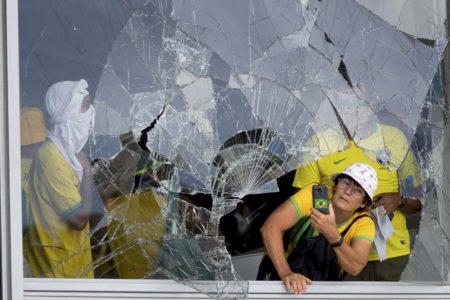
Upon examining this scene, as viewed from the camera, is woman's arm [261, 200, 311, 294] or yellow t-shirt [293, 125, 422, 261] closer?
woman's arm [261, 200, 311, 294]

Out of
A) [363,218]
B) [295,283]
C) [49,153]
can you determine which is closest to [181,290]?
[295,283]

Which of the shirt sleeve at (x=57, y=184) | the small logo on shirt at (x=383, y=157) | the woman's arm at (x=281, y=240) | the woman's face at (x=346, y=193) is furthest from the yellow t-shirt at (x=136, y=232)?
the small logo on shirt at (x=383, y=157)

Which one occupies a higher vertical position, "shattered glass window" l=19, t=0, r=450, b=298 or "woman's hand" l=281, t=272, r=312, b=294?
"shattered glass window" l=19, t=0, r=450, b=298

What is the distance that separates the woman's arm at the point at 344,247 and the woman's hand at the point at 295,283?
0.55ft

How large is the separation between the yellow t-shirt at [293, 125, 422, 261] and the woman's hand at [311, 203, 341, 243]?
133 mm

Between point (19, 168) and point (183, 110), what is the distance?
575 millimetres

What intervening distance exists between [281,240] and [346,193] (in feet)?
0.95

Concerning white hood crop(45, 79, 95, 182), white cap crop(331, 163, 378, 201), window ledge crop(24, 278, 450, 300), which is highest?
white hood crop(45, 79, 95, 182)

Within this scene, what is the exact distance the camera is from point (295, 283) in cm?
344

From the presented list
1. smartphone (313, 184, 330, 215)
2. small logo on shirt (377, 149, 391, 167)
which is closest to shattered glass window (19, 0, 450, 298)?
small logo on shirt (377, 149, 391, 167)

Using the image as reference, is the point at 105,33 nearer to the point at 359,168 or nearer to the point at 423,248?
the point at 359,168

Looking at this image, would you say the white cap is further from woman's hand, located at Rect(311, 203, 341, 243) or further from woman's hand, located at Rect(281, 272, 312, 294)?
woman's hand, located at Rect(281, 272, 312, 294)

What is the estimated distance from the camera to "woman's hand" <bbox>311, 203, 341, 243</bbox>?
350 cm

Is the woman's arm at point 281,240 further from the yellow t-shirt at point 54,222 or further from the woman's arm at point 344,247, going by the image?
the yellow t-shirt at point 54,222
